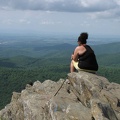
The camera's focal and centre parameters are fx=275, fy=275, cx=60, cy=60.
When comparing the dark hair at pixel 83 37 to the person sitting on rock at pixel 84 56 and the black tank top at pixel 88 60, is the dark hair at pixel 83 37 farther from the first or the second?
the black tank top at pixel 88 60

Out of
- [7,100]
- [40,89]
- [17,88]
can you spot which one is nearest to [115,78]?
[17,88]

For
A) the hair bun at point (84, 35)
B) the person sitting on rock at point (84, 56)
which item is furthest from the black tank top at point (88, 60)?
the hair bun at point (84, 35)

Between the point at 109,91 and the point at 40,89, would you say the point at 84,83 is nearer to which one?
the point at 109,91

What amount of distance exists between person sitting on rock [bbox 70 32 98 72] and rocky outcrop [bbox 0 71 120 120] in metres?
0.53

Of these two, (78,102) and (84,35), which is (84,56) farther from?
(78,102)

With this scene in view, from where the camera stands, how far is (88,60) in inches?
778

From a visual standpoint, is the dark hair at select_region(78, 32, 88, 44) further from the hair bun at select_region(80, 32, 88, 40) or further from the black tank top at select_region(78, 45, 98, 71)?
the black tank top at select_region(78, 45, 98, 71)

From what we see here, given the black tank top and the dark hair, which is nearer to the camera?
the dark hair

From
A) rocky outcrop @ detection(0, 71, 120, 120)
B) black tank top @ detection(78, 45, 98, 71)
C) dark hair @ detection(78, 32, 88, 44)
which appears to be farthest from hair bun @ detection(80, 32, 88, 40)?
rocky outcrop @ detection(0, 71, 120, 120)

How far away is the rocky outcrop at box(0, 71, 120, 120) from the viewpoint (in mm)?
14844

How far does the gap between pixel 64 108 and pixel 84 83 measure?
3.04m

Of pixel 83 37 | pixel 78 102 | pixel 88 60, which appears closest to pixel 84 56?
pixel 88 60

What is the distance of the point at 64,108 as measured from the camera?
16141 millimetres

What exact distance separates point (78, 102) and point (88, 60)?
3.39 m
